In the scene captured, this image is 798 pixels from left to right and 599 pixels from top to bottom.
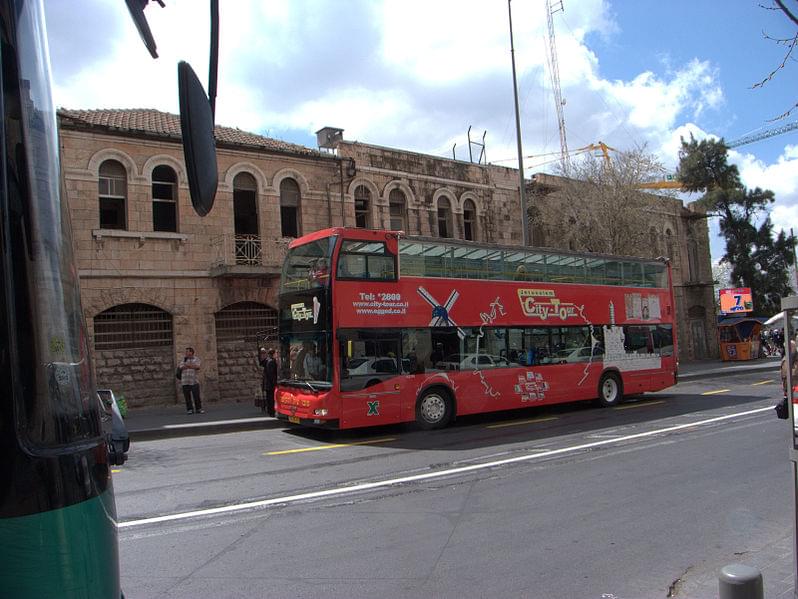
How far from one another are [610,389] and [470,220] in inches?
452

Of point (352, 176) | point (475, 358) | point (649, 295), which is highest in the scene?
point (352, 176)

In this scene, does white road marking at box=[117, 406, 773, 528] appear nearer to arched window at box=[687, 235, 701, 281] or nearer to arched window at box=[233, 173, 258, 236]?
arched window at box=[233, 173, 258, 236]

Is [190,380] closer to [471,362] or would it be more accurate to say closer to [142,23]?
[471,362]

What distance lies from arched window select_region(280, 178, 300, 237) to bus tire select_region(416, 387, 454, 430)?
10.2 meters

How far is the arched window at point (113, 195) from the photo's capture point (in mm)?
17375

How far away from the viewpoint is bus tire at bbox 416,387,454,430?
12430 mm

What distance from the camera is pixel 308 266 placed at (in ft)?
39.8

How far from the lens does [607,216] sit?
80.2 feet

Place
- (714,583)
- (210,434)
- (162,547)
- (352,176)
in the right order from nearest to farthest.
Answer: (714,583) → (162,547) → (210,434) → (352,176)

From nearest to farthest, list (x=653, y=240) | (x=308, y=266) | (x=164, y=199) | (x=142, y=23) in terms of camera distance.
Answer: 1. (x=142, y=23)
2. (x=308, y=266)
3. (x=164, y=199)
4. (x=653, y=240)

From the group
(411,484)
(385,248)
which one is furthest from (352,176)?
(411,484)

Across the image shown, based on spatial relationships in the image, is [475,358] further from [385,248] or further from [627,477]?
[627,477]

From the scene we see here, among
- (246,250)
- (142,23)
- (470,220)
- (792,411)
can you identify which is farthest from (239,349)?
(142,23)

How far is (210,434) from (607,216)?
59.2ft
